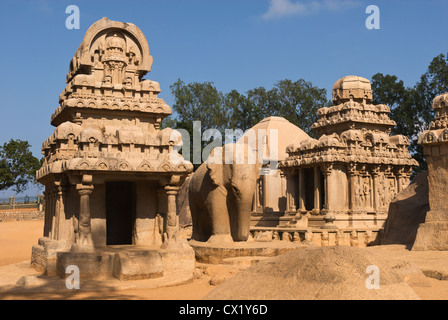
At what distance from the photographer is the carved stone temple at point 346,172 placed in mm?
20531

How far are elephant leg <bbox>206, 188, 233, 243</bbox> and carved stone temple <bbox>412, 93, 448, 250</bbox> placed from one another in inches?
186

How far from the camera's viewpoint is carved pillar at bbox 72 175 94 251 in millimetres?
10164

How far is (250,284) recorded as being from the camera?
5668mm

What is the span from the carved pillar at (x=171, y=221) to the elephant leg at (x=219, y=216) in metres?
1.73

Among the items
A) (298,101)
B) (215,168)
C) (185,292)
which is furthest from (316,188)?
(298,101)

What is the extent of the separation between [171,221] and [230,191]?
2.29 meters

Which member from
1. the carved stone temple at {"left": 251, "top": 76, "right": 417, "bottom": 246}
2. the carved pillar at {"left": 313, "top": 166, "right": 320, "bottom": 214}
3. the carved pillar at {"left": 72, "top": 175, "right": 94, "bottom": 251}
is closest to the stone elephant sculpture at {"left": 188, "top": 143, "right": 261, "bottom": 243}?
the carved pillar at {"left": 72, "top": 175, "right": 94, "bottom": 251}

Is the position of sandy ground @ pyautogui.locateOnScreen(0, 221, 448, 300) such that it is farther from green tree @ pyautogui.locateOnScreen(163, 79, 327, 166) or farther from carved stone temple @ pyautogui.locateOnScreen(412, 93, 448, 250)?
green tree @ pyautogui.locateOnScreen(163, 79, 327, 166)

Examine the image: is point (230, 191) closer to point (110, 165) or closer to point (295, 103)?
point (110, 165)

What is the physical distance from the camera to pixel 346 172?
2134 cm

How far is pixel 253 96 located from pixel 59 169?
34.4 meters

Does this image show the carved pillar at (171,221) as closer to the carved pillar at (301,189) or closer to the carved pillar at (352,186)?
the carved pillar at (352,186)

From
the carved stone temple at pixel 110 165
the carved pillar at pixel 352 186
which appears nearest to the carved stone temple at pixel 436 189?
the carved stone temple at pixel 110 165
